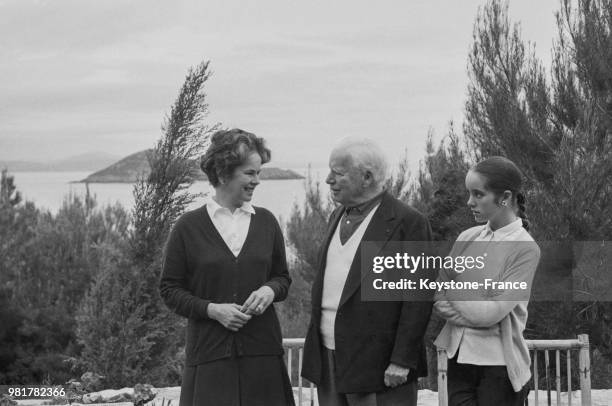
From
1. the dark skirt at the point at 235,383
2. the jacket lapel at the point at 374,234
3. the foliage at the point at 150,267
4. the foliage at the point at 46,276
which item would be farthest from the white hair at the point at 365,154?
the foliage at the point at 46,276

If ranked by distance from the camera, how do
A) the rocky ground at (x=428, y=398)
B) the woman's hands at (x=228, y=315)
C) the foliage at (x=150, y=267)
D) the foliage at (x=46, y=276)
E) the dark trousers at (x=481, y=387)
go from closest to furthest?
the dark trousers at (x=481, y=387) < the woman's hands at (x=228, y=315) < the rocky ground at (x=428, y=398) < the foliage at (x=150, y=267) < the foliage at (x=46, y=276)

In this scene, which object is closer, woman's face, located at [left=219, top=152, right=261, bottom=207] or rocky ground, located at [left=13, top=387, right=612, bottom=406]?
woman's face, located at [left=219, top=152, right=261, bottom=207]

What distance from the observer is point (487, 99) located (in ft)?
35.3

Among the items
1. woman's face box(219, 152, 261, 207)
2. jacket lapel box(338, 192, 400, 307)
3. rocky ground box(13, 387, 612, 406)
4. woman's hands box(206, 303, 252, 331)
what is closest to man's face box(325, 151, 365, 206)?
jacket lapel box(338, 192, 400, 307)

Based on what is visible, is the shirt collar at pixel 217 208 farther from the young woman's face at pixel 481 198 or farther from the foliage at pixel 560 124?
the foliage at pixel 560 124

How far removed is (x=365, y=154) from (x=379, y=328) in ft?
2.10

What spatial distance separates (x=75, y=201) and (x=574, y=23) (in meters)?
9.55

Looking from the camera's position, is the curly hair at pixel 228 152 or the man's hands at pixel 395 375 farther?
the curly hair at pixel 228 152

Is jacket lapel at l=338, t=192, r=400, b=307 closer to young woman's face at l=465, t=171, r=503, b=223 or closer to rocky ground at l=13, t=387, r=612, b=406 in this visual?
young woman's face at l=465, t=171, r=503, b=223

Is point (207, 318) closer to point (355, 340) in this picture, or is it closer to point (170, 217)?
point (355, 340)

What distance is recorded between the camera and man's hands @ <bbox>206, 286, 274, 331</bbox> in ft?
11.4

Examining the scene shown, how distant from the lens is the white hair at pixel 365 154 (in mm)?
3404

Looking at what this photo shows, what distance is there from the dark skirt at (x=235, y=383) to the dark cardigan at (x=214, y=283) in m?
0.04

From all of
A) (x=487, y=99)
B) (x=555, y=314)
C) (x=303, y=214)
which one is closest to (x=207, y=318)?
(x=555, y=314)
